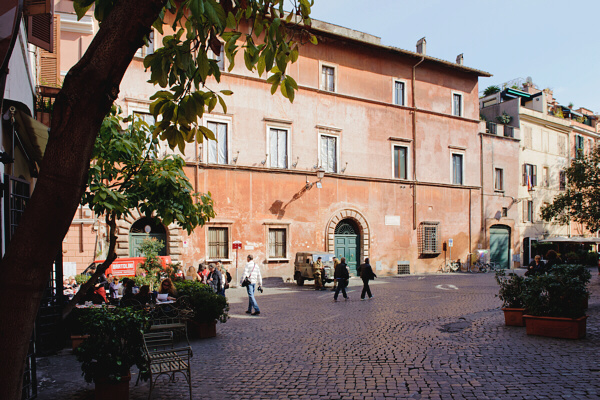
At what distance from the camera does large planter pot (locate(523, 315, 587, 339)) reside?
9242 mm

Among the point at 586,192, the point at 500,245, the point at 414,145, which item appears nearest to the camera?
the point at 586,192

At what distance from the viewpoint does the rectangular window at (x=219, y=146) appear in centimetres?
2356

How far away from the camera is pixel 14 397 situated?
2580 mm

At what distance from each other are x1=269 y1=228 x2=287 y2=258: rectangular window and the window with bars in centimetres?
949

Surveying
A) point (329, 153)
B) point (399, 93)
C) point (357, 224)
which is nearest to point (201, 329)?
point (329, 153)

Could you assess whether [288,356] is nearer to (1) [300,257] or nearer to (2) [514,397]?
(2) [514,397]

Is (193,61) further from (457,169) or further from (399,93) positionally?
(457,169)

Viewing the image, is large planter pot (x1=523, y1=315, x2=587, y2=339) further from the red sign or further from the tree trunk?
the red sign

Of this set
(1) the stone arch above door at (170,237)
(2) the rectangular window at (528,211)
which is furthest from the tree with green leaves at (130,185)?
(2) the rectangular window at (528,211)

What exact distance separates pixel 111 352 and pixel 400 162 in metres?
25.7

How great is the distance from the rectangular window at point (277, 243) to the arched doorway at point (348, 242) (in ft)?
11.5

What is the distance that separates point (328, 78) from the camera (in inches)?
1079

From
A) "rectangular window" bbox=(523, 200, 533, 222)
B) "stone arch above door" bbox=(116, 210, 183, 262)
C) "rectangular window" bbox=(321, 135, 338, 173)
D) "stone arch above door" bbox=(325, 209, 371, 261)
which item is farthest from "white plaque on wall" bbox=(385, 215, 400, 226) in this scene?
"rectangular window" bbox=(523, 200, 533, 222)

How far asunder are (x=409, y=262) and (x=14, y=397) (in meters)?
28.4
